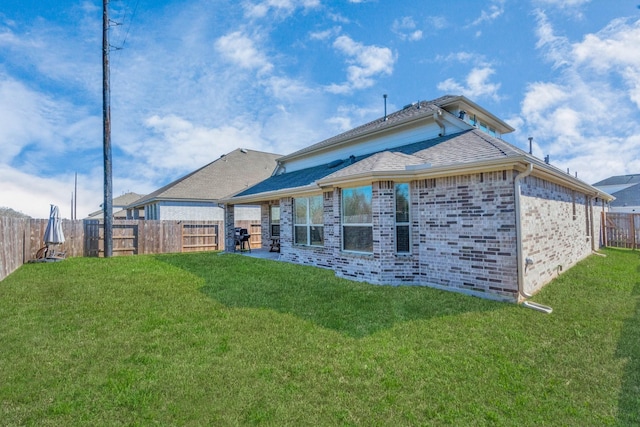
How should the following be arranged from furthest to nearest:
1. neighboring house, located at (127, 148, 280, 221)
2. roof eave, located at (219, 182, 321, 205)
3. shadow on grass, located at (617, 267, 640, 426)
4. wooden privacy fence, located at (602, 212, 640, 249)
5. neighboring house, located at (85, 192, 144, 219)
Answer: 1. neighboring house, located at (85, 192, 144, 219)
2. neighboring house, located at (127, 148, 280, 221)
3. wooden privacy fence, located at (602, 212, 640, 249)
4. roof eave, located at (219, 182, 321, 205)
5. shadow on grass, located at (617, 267, 640, 426)

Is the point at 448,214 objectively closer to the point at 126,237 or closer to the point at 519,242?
the point at 519,242

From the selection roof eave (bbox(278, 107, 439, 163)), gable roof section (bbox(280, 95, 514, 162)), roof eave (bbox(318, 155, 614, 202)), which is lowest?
roof eave (bbox(318, 155, 614, 202))

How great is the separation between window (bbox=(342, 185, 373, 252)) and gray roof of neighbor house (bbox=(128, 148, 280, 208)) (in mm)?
13883

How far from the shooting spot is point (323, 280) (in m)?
7.88

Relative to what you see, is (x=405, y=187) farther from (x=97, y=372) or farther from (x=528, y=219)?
(x=97, y=372)

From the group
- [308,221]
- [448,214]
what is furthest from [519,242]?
[308,221]

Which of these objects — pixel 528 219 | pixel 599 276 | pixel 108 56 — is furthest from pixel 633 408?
pixel 108 56

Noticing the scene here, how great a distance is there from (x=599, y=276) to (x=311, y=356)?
328 inches

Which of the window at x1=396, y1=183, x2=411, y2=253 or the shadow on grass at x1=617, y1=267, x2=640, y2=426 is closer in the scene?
the shadow on grass at x1=617, y1=267, x2=640, y2=426

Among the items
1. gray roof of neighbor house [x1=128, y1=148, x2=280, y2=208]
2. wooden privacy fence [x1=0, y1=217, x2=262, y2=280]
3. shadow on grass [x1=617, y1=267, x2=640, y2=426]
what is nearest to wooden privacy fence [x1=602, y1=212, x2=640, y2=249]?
shadow on grass [x1=617, y1=267, x2=640, y2=426]

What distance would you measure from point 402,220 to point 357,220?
1235 millimetres

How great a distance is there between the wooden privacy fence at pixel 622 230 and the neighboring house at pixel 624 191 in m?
20.5

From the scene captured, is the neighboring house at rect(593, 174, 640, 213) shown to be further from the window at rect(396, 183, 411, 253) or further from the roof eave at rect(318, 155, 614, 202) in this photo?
the window at rect(396, 183, 411, 253)

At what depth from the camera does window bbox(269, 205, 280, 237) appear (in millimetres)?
14672
